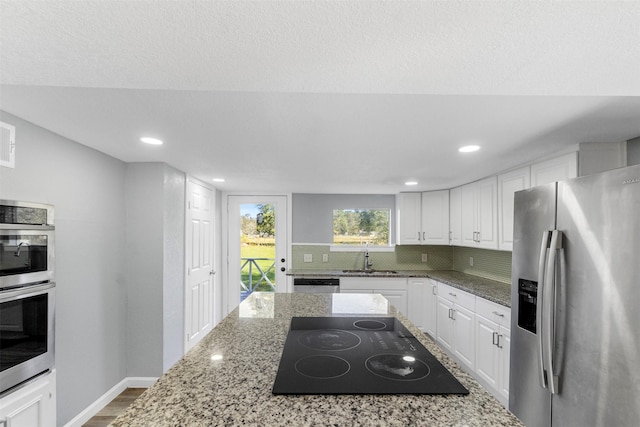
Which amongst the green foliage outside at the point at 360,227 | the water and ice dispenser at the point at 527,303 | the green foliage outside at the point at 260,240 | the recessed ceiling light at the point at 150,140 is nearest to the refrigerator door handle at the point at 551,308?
the water and ice dispenser at the point at 527,303

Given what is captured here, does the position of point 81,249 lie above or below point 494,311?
above

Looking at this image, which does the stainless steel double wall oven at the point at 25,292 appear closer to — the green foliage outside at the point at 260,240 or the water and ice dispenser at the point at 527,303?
the water and ice dispenser at the point at 527,303

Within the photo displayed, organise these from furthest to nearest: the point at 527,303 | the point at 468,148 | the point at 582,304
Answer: the point at 468,148
the point at 527,303
the point at 582,304

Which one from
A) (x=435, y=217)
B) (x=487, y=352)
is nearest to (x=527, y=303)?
(x=487, y=352)

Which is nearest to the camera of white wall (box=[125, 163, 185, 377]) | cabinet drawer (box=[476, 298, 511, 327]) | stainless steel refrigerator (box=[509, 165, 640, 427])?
stainless steel refrigerator (box=[509, 165, 640, 427])

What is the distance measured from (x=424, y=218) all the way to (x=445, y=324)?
1.48m

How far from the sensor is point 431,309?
13.6ft

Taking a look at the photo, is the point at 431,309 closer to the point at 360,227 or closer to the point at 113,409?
the point at 360,227

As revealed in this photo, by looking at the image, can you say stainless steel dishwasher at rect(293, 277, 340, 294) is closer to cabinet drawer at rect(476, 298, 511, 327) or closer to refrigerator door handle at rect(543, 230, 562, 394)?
cabinet drawer at rect(476, 298, 511, 327)

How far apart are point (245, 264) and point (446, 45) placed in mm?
4591

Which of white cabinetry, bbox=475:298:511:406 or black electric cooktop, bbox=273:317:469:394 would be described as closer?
black electric cooktop, bbox=273:317:469:394

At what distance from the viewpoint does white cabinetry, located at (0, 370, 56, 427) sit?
1.60 m

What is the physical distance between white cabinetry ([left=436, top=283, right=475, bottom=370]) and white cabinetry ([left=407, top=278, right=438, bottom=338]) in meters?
0.12

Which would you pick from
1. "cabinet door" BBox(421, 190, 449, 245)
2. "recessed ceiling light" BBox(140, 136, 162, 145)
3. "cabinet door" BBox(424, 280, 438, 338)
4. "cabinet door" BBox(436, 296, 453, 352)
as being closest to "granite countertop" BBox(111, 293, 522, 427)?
"recessed ceiling light" BBox(140, 136, 162, 145)
